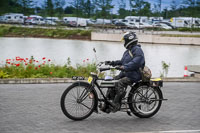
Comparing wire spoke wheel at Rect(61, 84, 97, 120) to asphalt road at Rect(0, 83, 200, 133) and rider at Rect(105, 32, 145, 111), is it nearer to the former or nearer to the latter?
asphalt road at Rect(0, 83, 200, 133)

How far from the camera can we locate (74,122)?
300 inches

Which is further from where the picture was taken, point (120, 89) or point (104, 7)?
point (104, 7)

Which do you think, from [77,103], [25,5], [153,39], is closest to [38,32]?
[153,39]

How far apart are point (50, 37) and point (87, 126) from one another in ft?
214

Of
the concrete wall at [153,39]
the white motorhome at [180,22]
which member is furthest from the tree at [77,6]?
the concrete wall at [153,39]

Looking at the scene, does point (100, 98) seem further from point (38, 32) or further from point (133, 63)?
point (38, 32)

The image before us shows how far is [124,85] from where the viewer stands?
7.72m

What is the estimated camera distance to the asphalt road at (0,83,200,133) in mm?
7195

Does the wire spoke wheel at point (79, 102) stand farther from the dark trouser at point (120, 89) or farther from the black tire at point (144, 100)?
the black tire at point (144, 100)

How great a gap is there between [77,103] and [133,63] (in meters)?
1.32

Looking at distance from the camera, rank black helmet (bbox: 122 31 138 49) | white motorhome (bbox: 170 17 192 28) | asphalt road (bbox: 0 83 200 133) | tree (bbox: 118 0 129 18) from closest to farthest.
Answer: asphalt road (bbox: 0 83 200 133)
black helmet (bbox: 122 31 138 49)
white motorhome (bbox: 170 17 192 28)
tree (bbox: 118 0 129 18)

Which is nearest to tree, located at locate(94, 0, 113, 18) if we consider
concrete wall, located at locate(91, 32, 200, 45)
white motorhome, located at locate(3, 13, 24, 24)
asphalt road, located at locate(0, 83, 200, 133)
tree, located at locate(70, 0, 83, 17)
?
tree, located at locate(70, 0, 83, 17)

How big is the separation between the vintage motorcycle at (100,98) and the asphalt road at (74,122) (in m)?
0.18

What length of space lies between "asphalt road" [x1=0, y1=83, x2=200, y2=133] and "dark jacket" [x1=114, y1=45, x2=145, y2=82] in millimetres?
911
